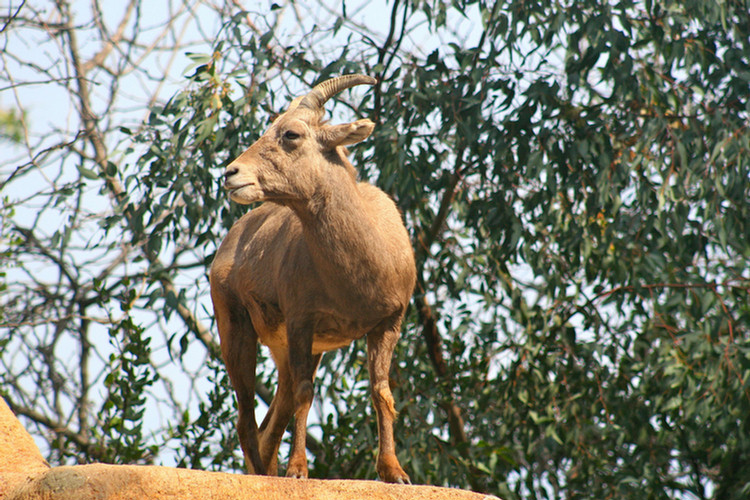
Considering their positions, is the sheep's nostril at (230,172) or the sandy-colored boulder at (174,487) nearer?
the sandy-colored boulder at (174,487)

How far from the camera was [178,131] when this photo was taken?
20.1 ft

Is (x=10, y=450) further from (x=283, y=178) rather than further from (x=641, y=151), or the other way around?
(x=641, y=151)

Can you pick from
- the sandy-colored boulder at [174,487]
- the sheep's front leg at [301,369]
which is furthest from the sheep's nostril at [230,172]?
the sandy-colored boulder at [174,487]

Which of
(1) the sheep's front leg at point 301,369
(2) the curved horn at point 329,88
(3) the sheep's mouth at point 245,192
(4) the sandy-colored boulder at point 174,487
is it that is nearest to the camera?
(4) the sandy-colored boulder at point 174,487

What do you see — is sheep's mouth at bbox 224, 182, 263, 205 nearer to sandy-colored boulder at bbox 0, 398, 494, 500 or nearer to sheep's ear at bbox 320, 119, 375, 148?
sheep's ear at bbox 320, 119, 375, 148

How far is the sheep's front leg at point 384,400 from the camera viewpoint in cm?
388

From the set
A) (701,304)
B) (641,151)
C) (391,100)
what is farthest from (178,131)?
(701,304)

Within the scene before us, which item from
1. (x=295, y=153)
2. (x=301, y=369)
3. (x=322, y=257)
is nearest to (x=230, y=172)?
(x=295, y=153)

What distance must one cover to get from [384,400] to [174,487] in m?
1.00

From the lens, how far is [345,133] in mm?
4047

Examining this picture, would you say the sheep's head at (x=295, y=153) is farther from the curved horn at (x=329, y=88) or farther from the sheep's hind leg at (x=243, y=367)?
the sheep's hind leg at (x=243, y=367)

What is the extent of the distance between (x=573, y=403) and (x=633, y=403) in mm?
621

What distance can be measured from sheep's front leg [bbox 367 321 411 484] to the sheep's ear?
Result: 86 centimetres

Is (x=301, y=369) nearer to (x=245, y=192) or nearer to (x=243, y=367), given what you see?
(x=243, y=367)
